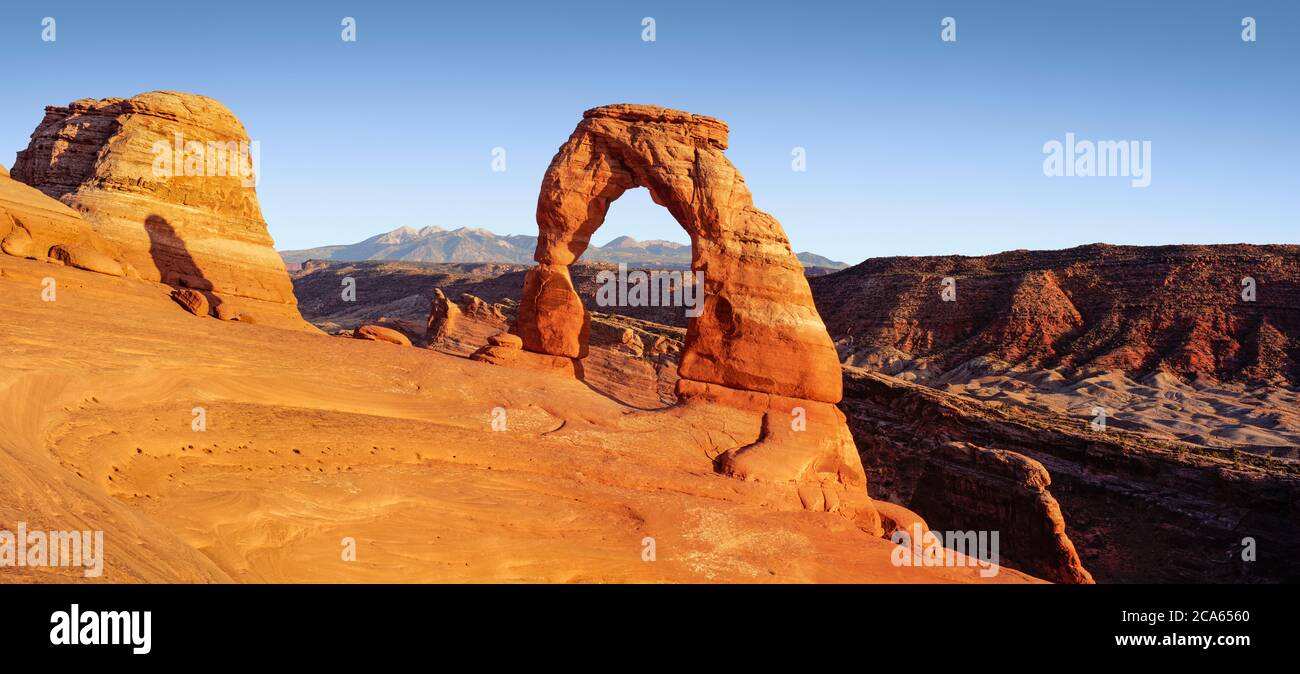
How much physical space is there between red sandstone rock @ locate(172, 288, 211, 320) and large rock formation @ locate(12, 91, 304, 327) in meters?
3.58

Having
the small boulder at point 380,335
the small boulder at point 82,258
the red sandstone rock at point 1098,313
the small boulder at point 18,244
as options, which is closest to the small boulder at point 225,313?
the small boulder at point 82,258

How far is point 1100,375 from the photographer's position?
5309 cm

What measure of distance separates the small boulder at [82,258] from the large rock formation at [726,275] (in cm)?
898

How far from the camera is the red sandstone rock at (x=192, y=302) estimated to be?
16594 millimetres

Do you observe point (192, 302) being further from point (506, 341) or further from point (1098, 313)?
point (1098, 313)

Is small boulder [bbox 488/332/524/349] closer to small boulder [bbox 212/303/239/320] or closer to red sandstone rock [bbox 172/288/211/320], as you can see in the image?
small boulder [bbox 212/303/239/320]

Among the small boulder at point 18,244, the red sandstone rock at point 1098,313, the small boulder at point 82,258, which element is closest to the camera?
the small boulder at point 18,244

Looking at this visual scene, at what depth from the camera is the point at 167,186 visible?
21438 mm

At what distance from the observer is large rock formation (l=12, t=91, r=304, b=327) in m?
20.2

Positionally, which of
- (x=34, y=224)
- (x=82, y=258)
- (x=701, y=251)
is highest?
(x=34, y=224)

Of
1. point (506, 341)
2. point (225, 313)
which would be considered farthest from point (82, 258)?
point (506, 341)

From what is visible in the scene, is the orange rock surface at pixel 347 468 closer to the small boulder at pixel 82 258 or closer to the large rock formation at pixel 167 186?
the small boulder at pixel 82 258

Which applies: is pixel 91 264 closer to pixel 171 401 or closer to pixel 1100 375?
pixel 171 401

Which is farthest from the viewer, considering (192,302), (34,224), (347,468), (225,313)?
(225,313)
